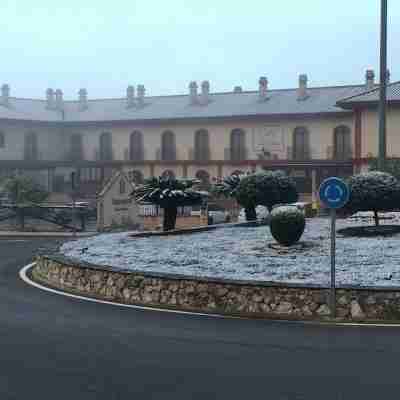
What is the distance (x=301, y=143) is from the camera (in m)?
61.2

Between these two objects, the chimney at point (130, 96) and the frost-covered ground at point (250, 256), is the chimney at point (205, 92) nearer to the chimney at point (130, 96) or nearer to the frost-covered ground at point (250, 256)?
the chimney at point (130, 96)

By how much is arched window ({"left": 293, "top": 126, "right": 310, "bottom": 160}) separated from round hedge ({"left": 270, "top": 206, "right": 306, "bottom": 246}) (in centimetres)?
4144

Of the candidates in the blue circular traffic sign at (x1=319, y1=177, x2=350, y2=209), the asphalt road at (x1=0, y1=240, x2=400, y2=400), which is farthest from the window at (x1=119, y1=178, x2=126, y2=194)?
the blue circular traffic sign at (x1=319, y1=177, x2=350, y2=209)

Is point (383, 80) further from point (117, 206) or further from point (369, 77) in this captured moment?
point (369, 77)

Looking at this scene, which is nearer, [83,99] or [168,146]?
[168,146]

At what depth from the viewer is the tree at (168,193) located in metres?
25.9

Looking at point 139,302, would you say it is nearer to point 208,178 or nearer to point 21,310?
point 21,310

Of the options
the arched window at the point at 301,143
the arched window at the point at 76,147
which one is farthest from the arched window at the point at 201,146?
the arched window at the point at 76,147

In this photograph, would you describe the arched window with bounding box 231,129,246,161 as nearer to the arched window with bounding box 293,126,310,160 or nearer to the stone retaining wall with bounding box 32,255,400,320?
the arched window with bounding box 293,126,310,160

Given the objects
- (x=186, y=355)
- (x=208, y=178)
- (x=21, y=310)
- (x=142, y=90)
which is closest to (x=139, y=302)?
(x=21, y=310)

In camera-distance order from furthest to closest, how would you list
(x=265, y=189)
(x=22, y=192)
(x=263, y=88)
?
(x=263, y=88) < (x=22, y=192) < (x=265, y=189)

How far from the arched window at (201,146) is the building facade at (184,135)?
9 cm

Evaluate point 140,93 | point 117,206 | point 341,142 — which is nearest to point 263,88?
point 341,142

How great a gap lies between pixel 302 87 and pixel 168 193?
39552 mm
